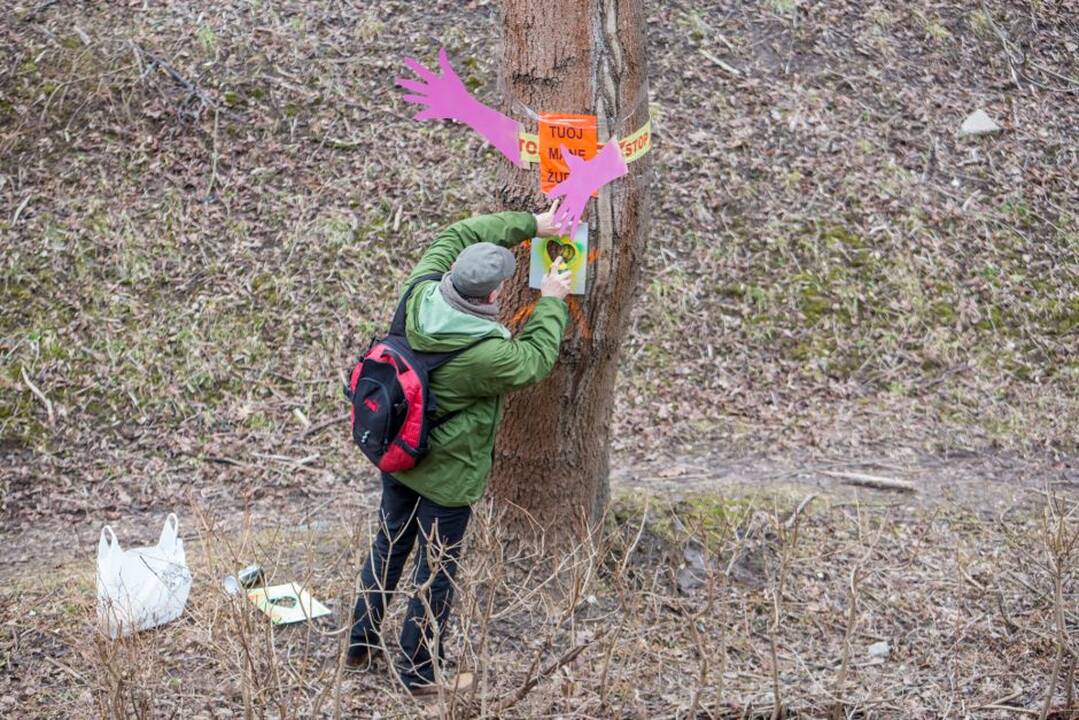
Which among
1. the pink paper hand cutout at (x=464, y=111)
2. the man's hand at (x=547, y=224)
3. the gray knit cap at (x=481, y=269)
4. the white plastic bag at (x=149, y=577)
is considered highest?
the pink paper hand cutout at (x=464, y=111)

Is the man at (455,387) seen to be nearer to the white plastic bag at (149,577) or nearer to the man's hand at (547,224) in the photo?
the man's hand at (547,224)

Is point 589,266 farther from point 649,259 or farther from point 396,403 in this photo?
point 649,259

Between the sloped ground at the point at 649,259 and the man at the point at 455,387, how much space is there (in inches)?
30.2

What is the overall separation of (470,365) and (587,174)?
2.84 ft

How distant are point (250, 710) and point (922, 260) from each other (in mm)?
6116

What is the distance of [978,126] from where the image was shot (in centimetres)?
853

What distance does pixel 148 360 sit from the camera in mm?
6613

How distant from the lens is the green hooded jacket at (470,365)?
142 inches

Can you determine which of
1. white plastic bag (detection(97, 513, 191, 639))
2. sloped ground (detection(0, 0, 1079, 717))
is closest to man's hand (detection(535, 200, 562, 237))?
sloped ground (detection(0, 0, 1079, 717))

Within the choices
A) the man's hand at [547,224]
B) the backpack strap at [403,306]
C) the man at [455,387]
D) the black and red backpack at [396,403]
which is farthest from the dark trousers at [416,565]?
the man's hand at [547,224]

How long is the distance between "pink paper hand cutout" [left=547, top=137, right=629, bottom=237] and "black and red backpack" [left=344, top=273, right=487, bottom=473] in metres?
0.72

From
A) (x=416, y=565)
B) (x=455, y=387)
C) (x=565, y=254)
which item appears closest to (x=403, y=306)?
(x=455, y=387)

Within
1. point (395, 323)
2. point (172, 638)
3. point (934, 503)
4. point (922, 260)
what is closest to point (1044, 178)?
point (922, 260)

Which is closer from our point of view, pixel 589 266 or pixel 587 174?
pixel 587 174
